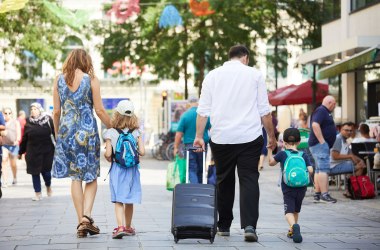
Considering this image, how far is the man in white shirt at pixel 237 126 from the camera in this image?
32.1 feet

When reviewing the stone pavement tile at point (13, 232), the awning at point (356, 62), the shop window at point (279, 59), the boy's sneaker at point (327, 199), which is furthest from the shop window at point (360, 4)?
the stone pavement tile at point (13, 232)

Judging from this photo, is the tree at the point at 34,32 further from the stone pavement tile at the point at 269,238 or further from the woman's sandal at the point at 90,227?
the stone pavement tile at the point at 269,238

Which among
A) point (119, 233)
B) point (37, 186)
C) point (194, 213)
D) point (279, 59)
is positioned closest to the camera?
point (194, 213)

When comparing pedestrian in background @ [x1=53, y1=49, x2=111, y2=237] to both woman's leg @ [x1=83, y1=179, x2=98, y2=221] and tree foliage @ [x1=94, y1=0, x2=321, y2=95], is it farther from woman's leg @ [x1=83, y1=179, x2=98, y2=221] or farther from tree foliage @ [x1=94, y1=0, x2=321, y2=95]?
tree foliage @ [x1=94, y1=0, x2=321, y2=95]

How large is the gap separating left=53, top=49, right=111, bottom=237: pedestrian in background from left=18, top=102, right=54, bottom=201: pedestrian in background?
6.57 m

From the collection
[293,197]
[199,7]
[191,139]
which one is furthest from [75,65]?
[199,7]

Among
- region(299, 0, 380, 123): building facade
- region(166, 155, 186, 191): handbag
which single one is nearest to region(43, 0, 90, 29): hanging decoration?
region(299, 0, 380, 123): building facade

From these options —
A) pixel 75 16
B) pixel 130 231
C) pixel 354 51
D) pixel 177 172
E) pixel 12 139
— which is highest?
pixel 75 16

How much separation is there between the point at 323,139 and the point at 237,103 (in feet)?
19.3

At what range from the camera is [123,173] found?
1027cm

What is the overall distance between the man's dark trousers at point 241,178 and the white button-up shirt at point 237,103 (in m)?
0.08

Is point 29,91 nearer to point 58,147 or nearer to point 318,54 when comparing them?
point 318,54

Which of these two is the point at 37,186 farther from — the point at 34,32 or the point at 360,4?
the point at 34,32

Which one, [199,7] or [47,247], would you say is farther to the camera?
[199,7]
